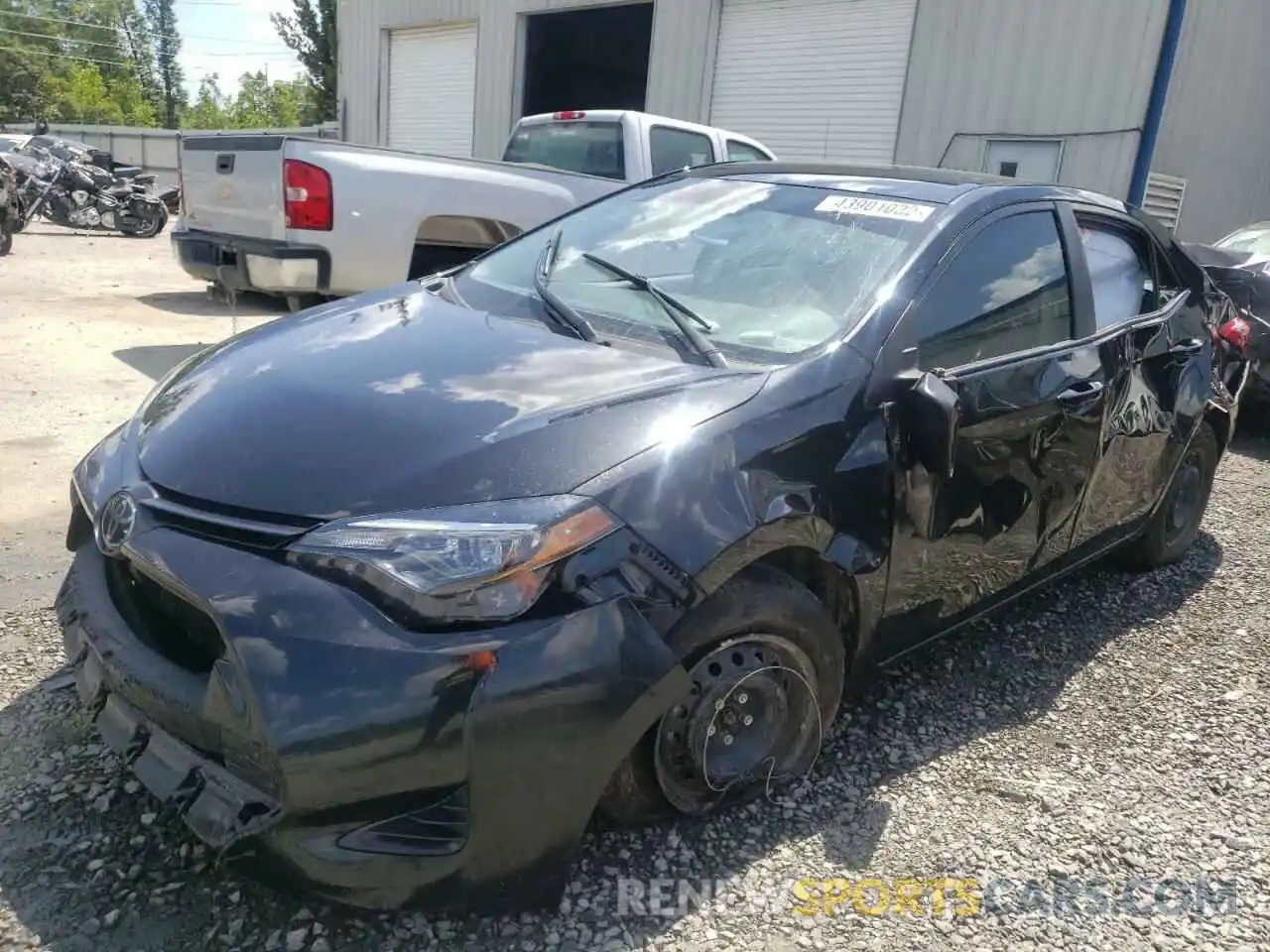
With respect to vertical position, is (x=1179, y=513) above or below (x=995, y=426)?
below

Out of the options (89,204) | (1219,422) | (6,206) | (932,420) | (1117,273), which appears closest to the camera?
(932,420)

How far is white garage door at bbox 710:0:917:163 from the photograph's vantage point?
11344mm

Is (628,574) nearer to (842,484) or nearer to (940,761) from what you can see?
(842,484)

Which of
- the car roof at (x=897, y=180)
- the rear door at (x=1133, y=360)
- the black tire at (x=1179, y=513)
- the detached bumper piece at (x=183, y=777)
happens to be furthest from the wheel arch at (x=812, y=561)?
the black tire at (x=1179, y=513)

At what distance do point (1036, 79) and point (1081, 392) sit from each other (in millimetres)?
8471

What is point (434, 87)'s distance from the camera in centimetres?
1753

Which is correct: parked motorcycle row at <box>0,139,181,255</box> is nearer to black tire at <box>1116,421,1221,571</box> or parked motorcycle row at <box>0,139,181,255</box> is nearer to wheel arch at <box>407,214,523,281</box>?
wheel arch at <box>407,214,523,281</box>

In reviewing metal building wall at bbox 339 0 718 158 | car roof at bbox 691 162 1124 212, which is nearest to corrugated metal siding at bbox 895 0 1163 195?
metal building wall at bbox 339 0 718 158

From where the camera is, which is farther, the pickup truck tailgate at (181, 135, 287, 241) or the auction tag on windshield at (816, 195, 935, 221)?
the pickup truck tailgate at (181, 135, 287, 241)

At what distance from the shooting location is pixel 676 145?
25.1ft

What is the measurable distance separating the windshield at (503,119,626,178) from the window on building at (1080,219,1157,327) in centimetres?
436

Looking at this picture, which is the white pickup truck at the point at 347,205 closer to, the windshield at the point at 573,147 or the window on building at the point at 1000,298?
the windshield at the point at 573,147

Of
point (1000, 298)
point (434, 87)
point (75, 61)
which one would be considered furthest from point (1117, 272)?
point (75, 61)

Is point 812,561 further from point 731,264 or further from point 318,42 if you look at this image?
point 318,42
